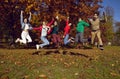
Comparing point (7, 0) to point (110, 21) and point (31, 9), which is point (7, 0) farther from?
point (110, 21)

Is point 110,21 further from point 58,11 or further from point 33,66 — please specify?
point 33,66

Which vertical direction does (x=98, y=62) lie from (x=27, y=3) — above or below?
below

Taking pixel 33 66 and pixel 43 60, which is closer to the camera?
pixel 33 66

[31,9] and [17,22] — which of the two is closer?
[31,9]

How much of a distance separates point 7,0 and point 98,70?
1736 centimetres

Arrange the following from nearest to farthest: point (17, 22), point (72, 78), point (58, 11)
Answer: point (72, 78)
point (58, 11)
point (17, 22)

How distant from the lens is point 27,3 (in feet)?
93.0

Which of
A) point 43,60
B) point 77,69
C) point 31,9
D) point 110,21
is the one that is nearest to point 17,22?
point 31,9

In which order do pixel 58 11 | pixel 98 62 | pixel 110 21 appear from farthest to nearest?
pixel 110 21, pixel 58 11, pixel 98 62

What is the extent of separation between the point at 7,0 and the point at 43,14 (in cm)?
401

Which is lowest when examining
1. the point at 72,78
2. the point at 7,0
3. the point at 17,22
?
the point at 72,78

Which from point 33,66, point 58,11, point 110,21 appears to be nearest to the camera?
point 33,66

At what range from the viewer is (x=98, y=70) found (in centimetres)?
1245

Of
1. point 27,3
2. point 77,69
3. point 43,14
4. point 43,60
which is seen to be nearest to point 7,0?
point 27,3
